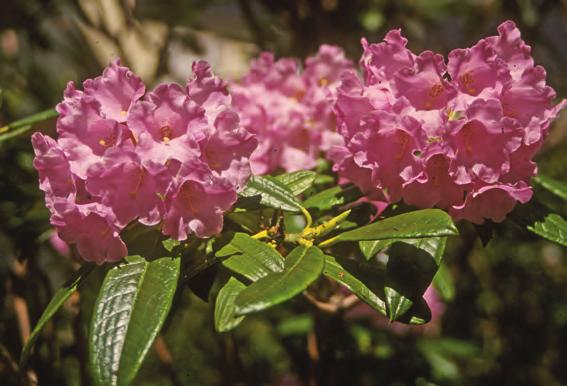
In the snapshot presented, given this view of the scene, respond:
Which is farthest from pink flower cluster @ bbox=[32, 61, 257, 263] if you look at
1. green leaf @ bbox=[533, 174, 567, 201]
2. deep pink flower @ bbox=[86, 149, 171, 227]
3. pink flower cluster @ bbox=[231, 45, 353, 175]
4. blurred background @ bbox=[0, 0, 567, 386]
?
blurred background @ bbox=[0, 0, 567, 386]

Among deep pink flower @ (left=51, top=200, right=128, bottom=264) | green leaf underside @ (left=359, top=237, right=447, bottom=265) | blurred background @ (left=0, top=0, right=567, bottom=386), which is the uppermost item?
deep pink flower @ (left=51, top=200, right=128, bottom=264)

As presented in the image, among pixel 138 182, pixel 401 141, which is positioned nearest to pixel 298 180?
pixel 401 141

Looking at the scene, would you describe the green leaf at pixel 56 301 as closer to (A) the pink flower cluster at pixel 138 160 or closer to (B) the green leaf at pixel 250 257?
(A) the pink flower cluster at pixel 138 160

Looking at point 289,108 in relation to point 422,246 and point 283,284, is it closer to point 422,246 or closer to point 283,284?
point 422,246

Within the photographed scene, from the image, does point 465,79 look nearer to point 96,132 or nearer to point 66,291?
point 96,132

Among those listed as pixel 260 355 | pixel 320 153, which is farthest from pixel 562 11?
pixel 260 355

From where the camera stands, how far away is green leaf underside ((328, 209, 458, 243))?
805 mm

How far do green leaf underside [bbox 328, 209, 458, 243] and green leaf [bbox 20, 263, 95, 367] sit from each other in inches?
14.1

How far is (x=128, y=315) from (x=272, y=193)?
28cm

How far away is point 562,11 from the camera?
218 centimetres

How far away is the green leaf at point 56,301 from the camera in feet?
2.90

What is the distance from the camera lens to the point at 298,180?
1076 mm

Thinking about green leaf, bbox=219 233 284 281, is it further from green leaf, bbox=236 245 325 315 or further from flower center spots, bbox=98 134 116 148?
flower center spots, bbox=98 134 116 148

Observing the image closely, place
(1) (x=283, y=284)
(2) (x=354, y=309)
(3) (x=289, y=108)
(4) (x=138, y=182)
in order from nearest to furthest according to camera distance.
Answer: (1) (x=283, y=284) → (4) (x=138, y=182) → (3) (x=289, y=108) → (2) (x=354, y=309)
